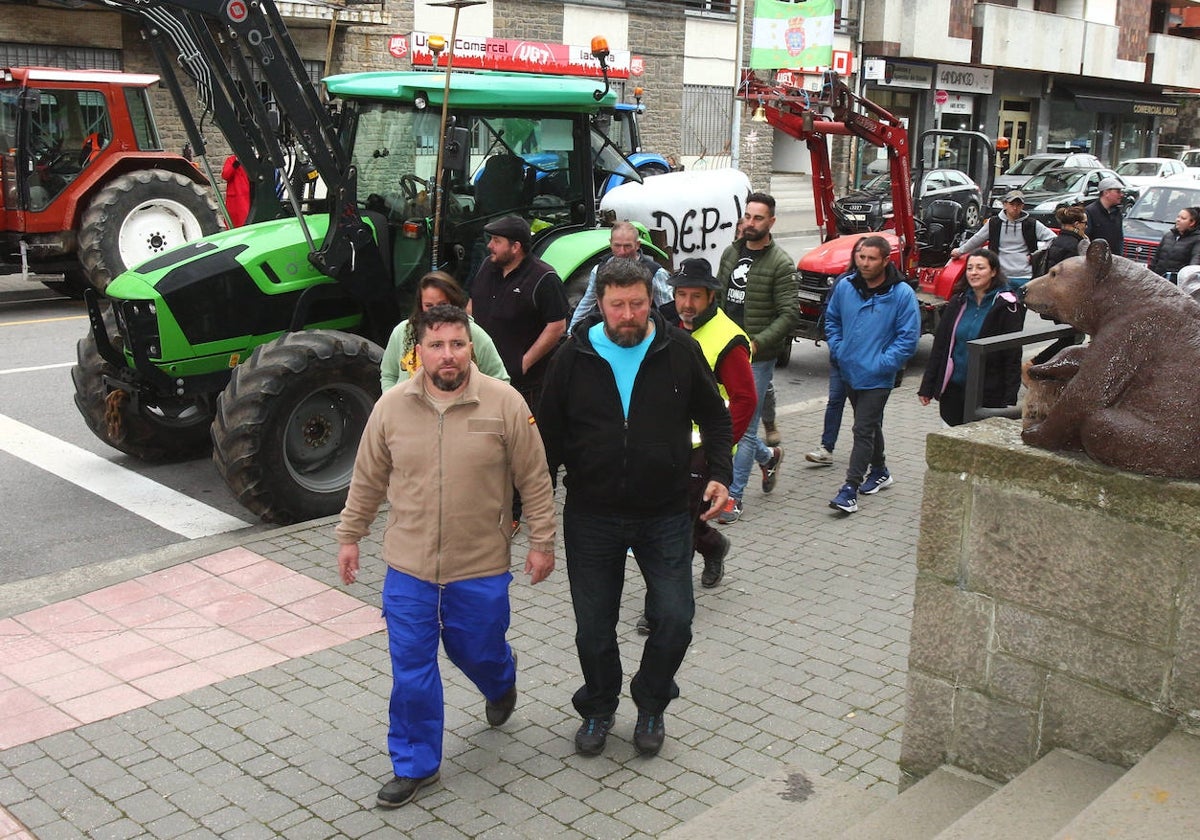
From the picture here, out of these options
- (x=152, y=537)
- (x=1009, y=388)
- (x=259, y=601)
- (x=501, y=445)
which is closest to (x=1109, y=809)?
(x=501, y=445)

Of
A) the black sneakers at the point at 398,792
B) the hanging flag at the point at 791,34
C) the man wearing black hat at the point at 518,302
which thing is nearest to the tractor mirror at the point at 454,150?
the man wearing black hat at the point at 518,302

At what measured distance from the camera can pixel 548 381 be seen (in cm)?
466

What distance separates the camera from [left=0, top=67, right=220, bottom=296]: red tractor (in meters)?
A: 13.9

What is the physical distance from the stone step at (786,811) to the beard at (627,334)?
1649 millimetres

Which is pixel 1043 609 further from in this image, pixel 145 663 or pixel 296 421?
pixel 296 421

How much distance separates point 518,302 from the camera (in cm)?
700

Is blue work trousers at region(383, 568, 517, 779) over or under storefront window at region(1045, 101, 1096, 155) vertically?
under

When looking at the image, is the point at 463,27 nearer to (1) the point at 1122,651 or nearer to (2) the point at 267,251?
(2) the point at 267,251

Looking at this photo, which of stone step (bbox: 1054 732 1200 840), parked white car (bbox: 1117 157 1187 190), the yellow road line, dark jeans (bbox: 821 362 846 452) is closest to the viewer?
stone step (bbox: 1054 732 1200 840)

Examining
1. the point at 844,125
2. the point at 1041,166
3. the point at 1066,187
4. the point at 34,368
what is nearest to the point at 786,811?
the point at 34,368

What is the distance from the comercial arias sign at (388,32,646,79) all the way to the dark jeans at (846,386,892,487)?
53.8ft

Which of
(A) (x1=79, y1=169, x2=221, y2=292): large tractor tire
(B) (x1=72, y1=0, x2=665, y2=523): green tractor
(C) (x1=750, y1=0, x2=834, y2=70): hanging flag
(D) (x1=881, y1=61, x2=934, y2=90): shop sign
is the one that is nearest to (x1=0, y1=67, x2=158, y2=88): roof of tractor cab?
(A) (x1=79, y1=169, x2=221, y2=292): large tractor tire

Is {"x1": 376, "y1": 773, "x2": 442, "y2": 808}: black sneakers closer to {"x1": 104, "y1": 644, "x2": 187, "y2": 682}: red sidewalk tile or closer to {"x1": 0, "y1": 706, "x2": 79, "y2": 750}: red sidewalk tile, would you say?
{"x1": 0, "y1": 706, "x2": 79, "y2": 750}: red sidewalk tile

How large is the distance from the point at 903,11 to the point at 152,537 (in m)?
33.2
